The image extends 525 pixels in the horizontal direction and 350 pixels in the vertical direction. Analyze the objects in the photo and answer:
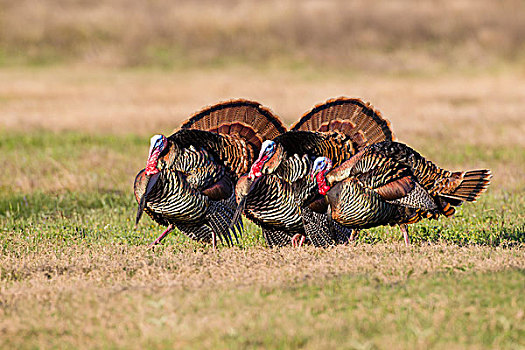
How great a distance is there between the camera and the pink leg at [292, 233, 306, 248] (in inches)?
325

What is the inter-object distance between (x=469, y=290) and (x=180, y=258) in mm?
2878

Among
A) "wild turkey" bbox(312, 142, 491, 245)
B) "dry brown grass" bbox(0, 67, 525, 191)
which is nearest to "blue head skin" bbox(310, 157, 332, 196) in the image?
"wild turkey" bbox(312, 142, 491, 245)

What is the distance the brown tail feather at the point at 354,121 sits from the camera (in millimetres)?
8523

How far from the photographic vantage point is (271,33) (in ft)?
131

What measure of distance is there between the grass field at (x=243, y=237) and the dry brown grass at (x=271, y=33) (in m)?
0.47

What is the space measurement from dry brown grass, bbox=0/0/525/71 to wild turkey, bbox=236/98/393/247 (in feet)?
88.2

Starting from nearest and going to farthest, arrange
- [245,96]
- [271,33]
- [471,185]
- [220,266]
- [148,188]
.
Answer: [220,266]
[148,188]
[471,185]
[245,96]
[271,33]

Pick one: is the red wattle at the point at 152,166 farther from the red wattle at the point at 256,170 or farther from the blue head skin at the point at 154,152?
the red wattle at the point at 256,170

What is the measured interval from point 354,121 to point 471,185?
4.92 feet

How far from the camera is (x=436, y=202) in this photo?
795 centimetres

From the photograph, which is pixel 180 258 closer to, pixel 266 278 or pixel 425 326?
pixel 266 278

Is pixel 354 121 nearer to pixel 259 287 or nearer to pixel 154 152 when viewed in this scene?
pixel 154 152

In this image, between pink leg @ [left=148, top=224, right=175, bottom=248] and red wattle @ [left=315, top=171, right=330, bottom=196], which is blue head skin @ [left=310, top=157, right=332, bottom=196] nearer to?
red wattle @ [left=315, top=171, right=330, bottom=196]

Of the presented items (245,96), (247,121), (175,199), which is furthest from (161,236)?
(245,96)
